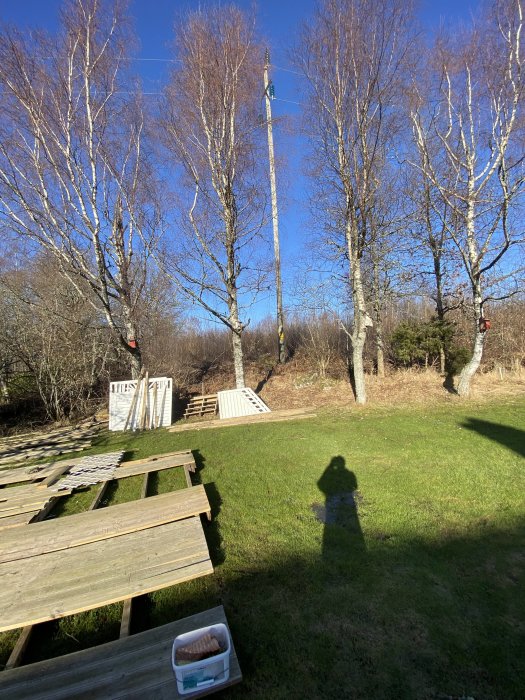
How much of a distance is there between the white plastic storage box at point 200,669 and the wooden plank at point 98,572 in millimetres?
772

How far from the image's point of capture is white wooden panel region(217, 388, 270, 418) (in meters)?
9.85

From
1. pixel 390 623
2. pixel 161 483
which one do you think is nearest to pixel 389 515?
pixel 390 623

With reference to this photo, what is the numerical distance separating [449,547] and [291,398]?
8.33 metres

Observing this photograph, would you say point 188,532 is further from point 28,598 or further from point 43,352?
point 43,352

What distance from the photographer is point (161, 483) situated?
5.13 m

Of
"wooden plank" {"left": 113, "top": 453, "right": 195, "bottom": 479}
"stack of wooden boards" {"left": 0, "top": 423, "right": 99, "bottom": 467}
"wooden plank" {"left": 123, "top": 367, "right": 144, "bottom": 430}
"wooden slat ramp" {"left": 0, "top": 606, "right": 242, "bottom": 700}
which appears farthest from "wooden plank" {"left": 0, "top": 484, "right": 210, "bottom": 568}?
"wooden plank" {"left": 123, "top": 367, "right": 144, "bottom": 430}

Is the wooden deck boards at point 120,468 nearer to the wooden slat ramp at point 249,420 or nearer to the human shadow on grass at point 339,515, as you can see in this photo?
the human shadow on grass at point 339,515

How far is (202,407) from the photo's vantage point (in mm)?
10789

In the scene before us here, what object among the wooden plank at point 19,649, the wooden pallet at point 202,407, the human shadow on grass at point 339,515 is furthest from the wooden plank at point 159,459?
the wooden pallet at point 202,407

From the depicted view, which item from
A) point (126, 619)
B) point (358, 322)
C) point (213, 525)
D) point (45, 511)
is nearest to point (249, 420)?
point (358, 322)

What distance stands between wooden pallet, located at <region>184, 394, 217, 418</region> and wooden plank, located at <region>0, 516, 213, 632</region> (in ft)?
24.0

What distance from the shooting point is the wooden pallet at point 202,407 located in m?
10.7

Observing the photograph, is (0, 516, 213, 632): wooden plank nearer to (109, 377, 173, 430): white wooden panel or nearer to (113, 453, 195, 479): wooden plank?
(113, 453, 195, 479): wooden plank

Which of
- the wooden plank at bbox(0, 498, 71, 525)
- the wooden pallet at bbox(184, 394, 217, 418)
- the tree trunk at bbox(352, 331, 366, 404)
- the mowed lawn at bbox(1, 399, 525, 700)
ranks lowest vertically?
the mowed lawn at bbox(1, 399, 525, 700)
